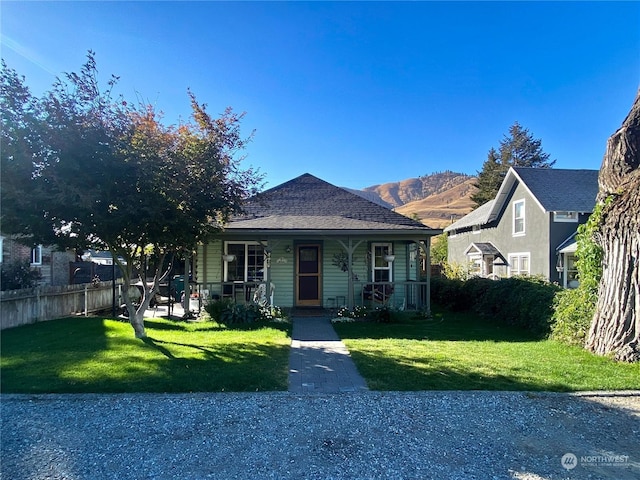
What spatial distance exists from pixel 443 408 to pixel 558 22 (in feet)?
33.3

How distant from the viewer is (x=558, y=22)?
358 inches

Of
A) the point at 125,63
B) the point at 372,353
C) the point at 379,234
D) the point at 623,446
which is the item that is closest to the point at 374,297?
the point at 379,234

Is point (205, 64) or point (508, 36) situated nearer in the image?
point (205, 64)

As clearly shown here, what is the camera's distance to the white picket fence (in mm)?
8734

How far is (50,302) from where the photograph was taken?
10016 mm

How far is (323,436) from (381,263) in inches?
376

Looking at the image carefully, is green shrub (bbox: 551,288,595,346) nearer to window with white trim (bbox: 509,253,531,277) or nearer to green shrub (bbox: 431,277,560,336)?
green shrub (bbox: 431,277,560,336)

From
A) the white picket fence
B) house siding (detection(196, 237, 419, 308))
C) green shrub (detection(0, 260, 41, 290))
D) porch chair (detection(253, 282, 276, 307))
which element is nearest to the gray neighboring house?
house siding (detection(196, 237, 419, 308))

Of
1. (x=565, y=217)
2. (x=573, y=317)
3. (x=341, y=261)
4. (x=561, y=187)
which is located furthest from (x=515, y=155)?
(x=573, y=317)

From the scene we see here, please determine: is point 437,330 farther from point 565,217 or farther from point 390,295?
point 565,217

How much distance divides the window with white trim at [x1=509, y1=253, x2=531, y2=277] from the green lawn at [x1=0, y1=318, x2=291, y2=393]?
1478cm

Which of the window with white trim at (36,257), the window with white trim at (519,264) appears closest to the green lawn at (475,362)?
the window with white trim at (519,264)

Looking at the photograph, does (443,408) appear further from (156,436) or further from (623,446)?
(156,436)

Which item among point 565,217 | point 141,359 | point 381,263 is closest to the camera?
point 141,359
